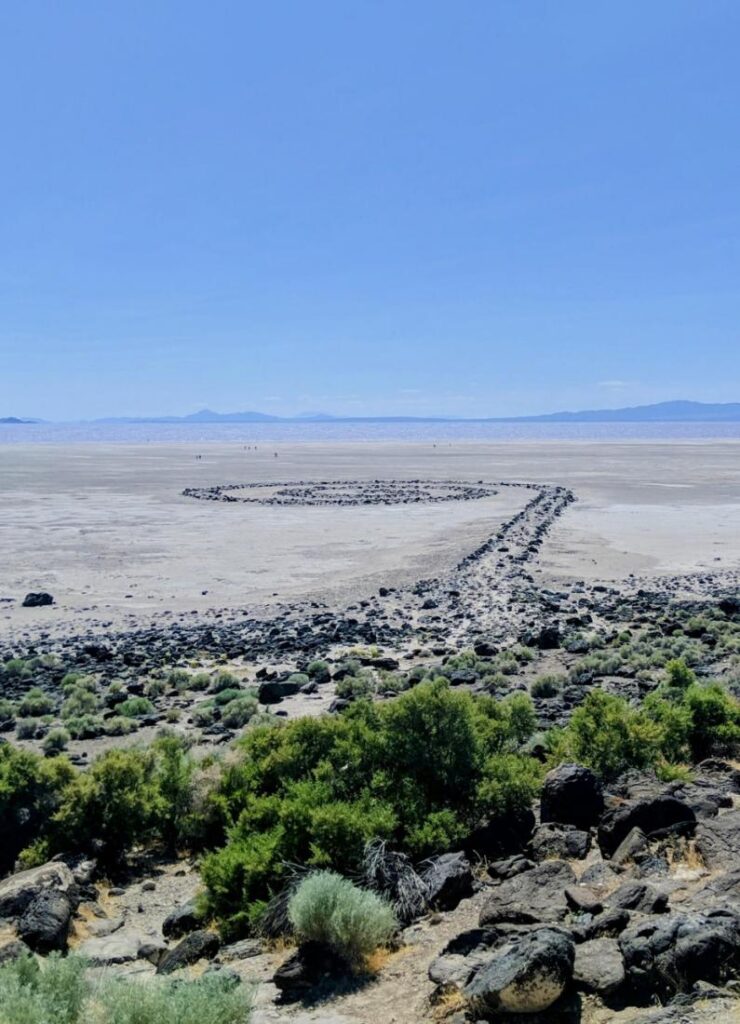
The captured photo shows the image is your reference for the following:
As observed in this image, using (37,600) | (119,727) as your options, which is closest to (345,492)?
(37,600)

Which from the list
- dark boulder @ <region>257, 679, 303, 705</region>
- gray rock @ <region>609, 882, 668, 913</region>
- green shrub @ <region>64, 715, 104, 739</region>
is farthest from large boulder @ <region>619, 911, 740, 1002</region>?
dark boulder @ <region>257, 679, 303, 705</region>

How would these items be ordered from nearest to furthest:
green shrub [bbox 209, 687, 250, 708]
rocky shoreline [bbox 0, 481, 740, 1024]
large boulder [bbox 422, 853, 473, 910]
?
1. rocky shoreline [bbox 0, 481, 740, 1024]
2. large boulder [bbox 422, 853, 473, 910]
3. green shrub [bbox 209, 687, 250, 708]

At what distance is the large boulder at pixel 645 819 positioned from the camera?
9.14 metres

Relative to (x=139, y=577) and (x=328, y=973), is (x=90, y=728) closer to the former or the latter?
(x=328, y=973)

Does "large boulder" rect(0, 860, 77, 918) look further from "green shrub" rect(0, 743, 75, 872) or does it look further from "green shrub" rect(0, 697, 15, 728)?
"green shrub" rect(0, 697, 15, 728)

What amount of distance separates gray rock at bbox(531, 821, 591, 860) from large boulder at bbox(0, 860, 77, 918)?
4953mm

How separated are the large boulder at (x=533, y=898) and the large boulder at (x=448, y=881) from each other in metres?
0.37

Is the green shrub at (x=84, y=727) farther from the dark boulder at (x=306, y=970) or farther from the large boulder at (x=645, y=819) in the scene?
the large boulder at (x=645, y=819)

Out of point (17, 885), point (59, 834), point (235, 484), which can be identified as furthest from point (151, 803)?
point (235, 484)

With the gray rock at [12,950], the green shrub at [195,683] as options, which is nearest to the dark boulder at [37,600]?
the green shrub at [195,683]

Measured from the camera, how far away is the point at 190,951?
8.13 metres

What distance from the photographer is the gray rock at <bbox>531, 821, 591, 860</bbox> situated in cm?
918

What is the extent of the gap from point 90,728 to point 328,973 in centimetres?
1009

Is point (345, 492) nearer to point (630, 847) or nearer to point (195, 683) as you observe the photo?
point (195, 683)
